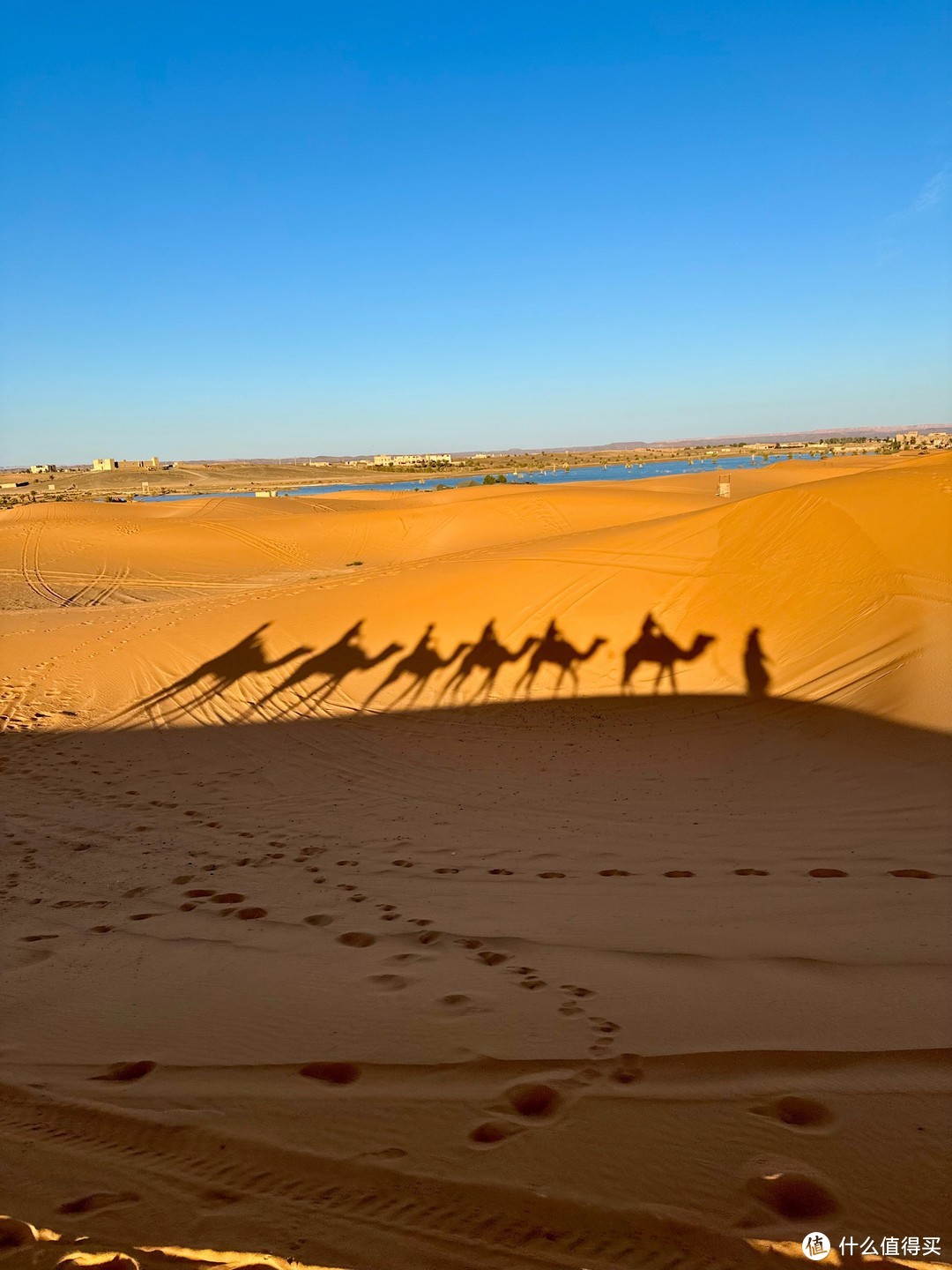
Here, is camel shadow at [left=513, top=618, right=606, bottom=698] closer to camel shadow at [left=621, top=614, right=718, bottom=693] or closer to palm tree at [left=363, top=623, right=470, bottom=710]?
camel shadow at [left=621, top=614, right=718, bottom=693]

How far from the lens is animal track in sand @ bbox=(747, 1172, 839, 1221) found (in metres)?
2.21

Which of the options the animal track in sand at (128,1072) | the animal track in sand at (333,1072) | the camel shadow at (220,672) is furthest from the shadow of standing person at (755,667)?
the animal track in sand at (128,1072)

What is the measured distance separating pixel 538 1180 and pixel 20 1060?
216 centimetres

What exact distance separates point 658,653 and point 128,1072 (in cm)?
923

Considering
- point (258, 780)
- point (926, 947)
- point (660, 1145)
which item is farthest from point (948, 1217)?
point (258, 780)

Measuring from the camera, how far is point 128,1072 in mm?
3148

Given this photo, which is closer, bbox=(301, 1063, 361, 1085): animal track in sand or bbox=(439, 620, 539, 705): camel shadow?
bbox=(301, 1063, 361, 1085): animal track in sand

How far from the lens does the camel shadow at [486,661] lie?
38.1ft

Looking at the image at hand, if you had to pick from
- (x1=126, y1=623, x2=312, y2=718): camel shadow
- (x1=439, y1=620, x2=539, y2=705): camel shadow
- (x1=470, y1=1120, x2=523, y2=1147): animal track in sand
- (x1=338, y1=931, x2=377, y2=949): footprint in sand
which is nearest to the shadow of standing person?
(x1=439, y1=620, x2=539, y2=705): camel shadow

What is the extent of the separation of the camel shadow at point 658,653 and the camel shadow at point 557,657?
60cm

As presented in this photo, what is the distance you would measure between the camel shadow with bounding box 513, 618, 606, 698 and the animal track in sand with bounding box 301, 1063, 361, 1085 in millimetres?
8272

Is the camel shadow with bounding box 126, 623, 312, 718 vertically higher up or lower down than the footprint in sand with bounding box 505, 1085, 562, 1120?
higher up

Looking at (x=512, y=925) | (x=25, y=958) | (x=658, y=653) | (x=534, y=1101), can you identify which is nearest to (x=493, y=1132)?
(x=534, y=1101)

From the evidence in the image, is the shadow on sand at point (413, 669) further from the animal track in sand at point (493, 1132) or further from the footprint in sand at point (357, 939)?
the animal track in sand at point (493, 1132)
